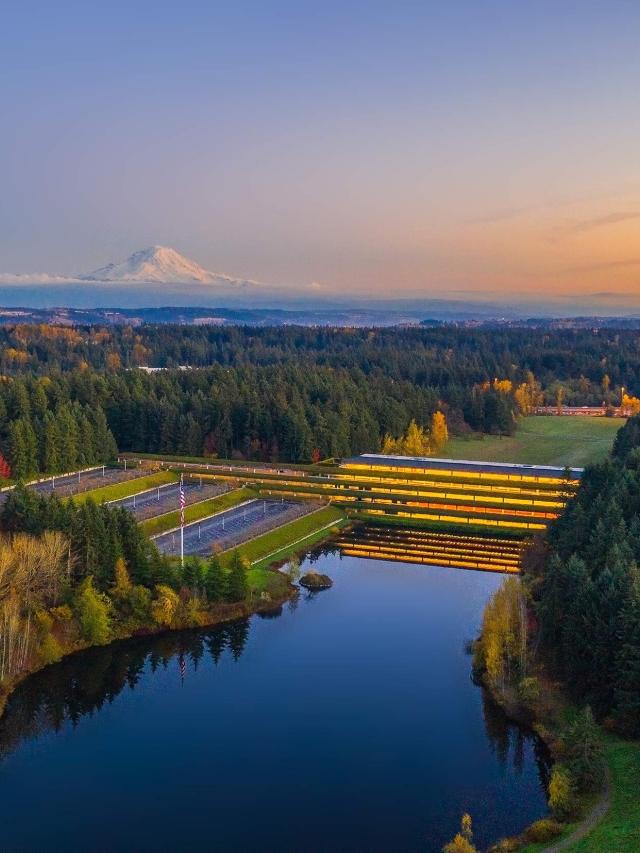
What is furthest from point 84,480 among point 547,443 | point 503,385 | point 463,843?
point 503,385

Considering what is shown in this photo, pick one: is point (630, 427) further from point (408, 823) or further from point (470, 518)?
point (408, 823)

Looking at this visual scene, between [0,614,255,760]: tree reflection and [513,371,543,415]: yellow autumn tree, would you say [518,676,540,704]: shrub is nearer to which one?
[0,614,255,760]: tree reflection

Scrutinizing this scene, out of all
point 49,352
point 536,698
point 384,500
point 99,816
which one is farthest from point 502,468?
point 49,352

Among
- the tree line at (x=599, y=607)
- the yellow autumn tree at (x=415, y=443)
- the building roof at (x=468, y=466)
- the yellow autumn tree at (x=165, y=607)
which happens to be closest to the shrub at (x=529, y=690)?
the tree line at (x=599, y=607)

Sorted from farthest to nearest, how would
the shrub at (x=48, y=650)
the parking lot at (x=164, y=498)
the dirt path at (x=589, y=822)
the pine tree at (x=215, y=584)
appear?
the parking lot at (x=164, y=498) → the pine tree at (x=215, y=584) → the shrub at (x=48, y=650) → the dirt path at (x=589, y=822)

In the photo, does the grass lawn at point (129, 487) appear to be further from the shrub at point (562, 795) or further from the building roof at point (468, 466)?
the shrub at point (562, 795)

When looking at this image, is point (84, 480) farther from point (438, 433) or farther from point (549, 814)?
point (549, 814)

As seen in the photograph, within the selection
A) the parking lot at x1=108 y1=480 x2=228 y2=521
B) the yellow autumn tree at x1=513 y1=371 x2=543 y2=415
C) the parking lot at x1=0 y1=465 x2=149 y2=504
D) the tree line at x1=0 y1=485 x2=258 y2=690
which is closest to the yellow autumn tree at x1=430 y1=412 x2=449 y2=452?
the yellow autumn tree at x1=513 y1=371 x2=543 y2=415
